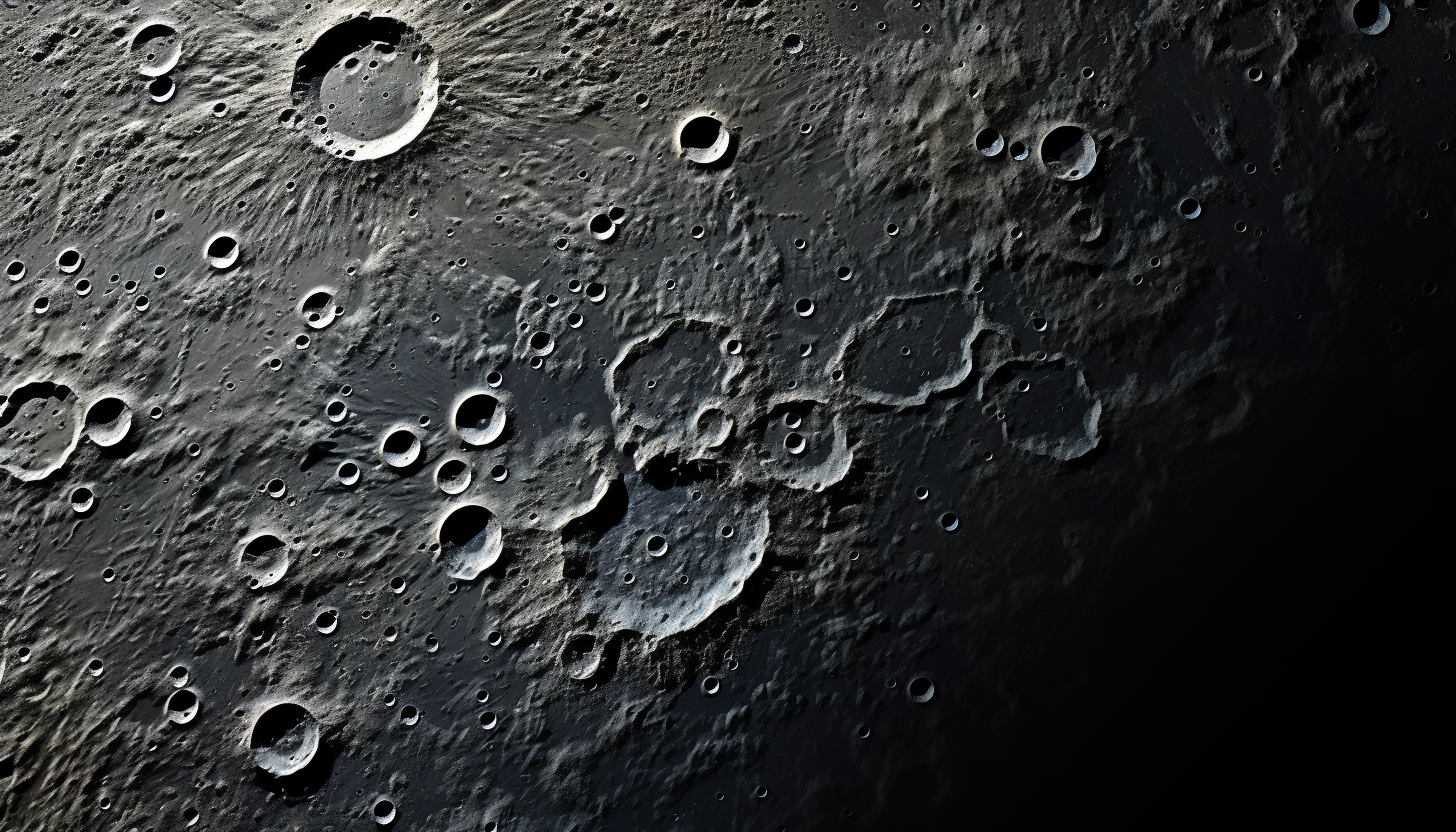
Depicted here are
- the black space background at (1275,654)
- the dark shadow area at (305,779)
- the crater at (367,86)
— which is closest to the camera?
the black space background at (1275,654)

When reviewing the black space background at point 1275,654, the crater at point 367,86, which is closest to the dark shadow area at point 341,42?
the crater at point 367,86

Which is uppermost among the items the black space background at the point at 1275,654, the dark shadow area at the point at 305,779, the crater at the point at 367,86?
the crater at the point at 367,86

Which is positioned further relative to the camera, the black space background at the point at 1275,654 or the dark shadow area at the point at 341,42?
the dark shadow area at the point at 341,42

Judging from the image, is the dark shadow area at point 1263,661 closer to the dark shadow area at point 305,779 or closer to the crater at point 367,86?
the dark shadow area at point 305,779

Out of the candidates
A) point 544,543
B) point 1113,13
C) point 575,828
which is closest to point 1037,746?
point 575,828

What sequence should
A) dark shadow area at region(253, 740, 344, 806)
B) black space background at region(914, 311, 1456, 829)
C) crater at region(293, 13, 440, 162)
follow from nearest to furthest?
black space background at region(914, 311, 1456, 829) → dark shadow area at region(253, 740, 344, 806) → crater at region(293, 13, 440, 162)

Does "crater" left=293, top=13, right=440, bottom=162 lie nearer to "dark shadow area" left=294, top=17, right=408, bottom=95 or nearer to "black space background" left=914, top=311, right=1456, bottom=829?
"dark shadow area" left=294, top=17, right=408, bottom=95

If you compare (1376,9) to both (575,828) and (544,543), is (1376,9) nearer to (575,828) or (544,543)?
(544,543)

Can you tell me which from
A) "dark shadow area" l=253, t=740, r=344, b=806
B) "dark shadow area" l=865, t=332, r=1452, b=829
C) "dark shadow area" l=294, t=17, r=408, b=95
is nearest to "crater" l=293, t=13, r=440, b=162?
"dark shadow area" l=294, t=17, r=408, b=95
